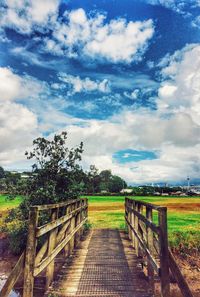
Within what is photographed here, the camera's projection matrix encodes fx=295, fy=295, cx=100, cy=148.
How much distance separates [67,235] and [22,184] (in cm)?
290

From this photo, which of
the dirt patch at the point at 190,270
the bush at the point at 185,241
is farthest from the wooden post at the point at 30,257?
the bush at the point at 185,241

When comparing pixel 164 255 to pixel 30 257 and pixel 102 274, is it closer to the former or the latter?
pixel 30 257

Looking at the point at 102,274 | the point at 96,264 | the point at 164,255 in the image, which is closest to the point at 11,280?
the point at 164,255

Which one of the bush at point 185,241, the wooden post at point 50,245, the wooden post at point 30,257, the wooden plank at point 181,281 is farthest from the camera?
the bush at point 185,241

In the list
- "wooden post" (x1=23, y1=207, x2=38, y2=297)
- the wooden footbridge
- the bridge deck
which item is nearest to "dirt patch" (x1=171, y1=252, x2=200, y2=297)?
the wooden footbridge

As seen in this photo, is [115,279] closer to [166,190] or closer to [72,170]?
[72,170]

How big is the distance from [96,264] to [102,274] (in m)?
0.86

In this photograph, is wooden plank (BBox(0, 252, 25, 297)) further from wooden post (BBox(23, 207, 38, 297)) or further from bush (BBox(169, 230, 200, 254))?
bush (BBox(169, 230, 200, 254))

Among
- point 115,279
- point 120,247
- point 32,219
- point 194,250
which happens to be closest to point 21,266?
point 32,219

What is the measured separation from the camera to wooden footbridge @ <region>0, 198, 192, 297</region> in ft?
15.1

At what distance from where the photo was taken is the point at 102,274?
6730 millimetres

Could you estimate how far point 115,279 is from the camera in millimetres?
6352

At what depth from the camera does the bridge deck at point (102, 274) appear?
5.68 meters

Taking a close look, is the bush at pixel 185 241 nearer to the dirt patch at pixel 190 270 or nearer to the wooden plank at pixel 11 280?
the dirt patch at pixel 190 270
